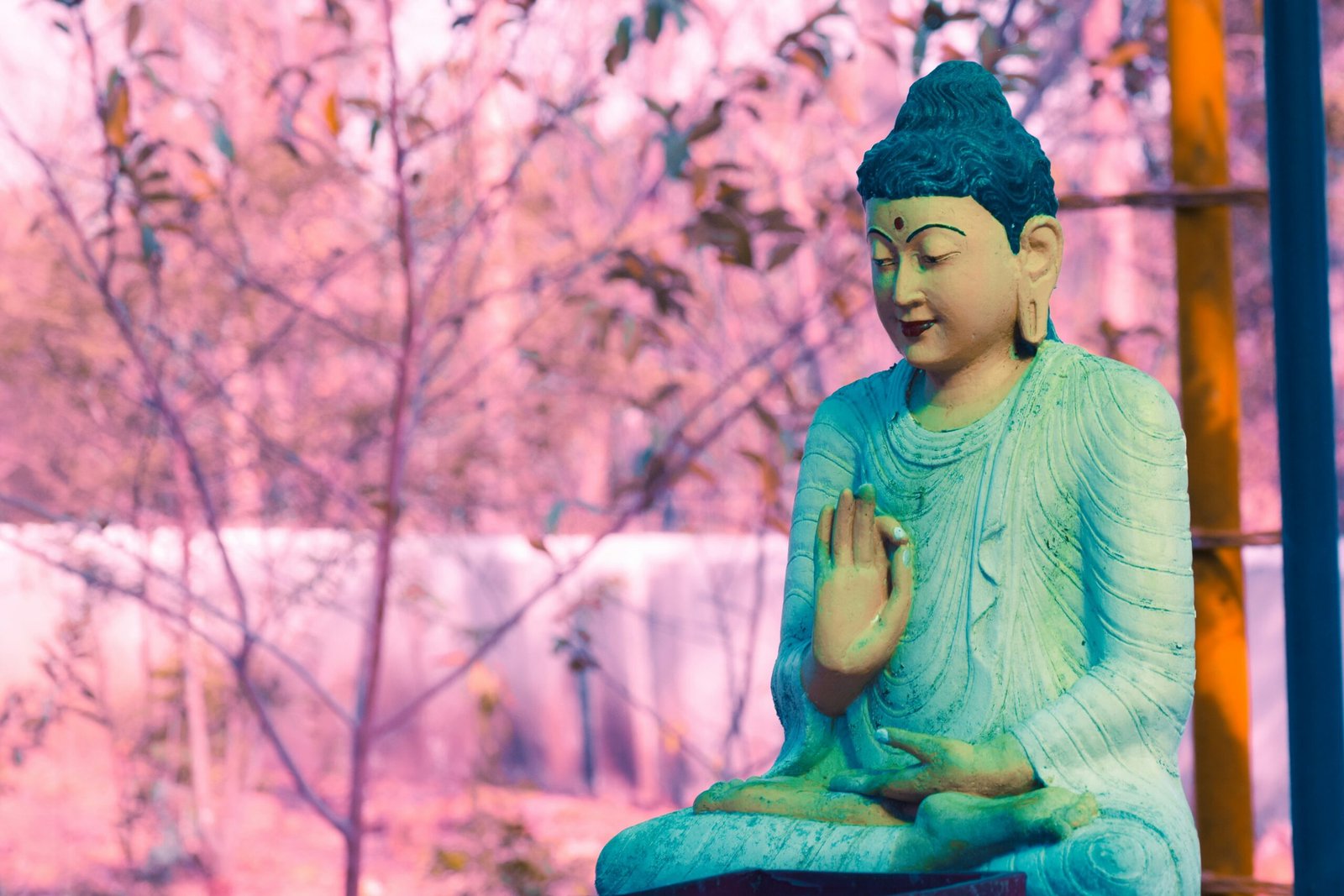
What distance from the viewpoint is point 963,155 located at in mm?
2566

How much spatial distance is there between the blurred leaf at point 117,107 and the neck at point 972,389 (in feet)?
7.54

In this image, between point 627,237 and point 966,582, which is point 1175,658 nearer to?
point 966,582

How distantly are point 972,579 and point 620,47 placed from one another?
2.14 meters

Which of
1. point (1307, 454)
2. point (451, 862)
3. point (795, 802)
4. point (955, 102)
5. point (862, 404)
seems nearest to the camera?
point (795, 802)

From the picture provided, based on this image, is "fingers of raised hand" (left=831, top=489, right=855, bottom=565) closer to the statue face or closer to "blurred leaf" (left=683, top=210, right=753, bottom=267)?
the statue face

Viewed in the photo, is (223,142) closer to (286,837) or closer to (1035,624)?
(1035,624)

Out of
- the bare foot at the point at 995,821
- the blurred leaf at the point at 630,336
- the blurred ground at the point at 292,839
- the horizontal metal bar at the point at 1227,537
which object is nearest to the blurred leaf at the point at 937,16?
the blurred leaf at the point at 630,336

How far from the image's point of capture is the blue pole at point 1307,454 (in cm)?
304

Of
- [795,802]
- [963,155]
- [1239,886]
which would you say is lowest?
[1239,886]

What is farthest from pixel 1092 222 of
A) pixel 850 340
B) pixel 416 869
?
pixel 416 869

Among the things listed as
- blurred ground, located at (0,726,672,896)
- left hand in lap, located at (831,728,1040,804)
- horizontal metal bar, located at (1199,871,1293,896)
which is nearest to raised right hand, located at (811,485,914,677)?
left hand in lap, located at (831,728,1040,804)

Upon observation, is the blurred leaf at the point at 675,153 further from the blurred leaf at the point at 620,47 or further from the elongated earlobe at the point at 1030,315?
the elongated earlobe at the point at 1030,315

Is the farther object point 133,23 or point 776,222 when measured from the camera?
point 776,222

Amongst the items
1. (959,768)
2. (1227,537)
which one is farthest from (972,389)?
(1227,537)
